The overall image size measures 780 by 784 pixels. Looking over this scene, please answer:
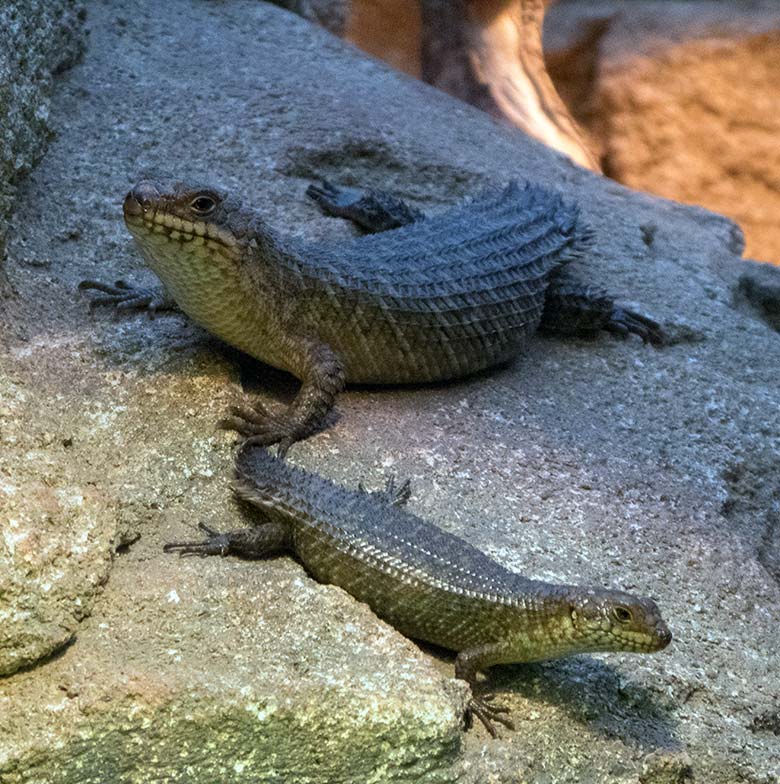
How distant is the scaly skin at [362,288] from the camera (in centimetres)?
464

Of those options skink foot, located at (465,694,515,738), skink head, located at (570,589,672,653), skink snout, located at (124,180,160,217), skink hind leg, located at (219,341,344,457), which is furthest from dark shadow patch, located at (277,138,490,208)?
skink foot, located at (465,694,515,738)

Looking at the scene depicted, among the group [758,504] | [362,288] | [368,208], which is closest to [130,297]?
[362,288]

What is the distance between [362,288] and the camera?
518cm

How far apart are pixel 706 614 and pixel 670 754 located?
80cm

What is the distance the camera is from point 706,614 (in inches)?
175

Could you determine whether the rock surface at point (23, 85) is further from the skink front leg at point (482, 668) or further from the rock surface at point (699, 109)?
the rock surface at point (699, 109)

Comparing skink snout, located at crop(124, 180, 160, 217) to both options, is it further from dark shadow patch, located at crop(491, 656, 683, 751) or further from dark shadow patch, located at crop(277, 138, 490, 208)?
dark shadow patch, located at crop(277, 138, 490, 208)

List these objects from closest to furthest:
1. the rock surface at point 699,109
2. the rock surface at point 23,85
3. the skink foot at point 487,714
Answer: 1. the skink foot at point 487,714
2. the rock surface at point 23,85
3. the rock surface at point 699,109

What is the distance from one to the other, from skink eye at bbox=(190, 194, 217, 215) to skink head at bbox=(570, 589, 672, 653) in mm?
2032

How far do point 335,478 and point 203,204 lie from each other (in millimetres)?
1165

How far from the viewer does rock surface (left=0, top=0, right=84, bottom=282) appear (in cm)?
536

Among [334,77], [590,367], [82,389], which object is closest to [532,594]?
[82,389]

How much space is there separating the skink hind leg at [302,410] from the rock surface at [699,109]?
9.08 m

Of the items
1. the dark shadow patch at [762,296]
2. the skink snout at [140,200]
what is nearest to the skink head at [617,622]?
the skink snout at [140,200]
